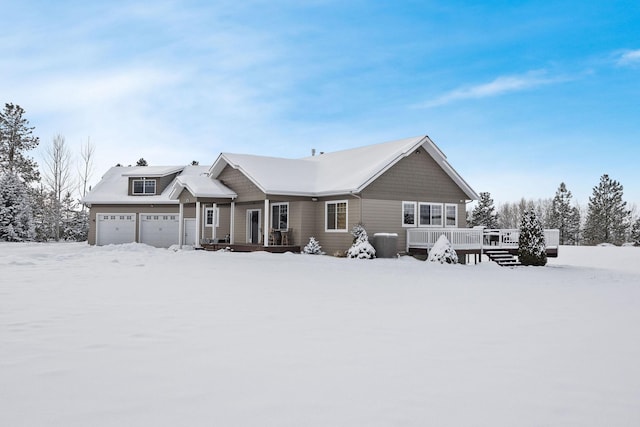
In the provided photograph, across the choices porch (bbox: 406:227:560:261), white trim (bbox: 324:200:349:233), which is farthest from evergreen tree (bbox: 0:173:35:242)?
porch (bbox: 406:227:560:261)

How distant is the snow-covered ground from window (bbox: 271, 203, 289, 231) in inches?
510

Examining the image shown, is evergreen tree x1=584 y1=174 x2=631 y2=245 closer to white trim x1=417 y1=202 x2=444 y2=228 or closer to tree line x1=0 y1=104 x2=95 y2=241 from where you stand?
white trim x1=417 y1=202 x2=444 y2=228

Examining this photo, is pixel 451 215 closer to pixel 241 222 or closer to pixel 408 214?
pixel 408 214

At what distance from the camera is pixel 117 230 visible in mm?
32062

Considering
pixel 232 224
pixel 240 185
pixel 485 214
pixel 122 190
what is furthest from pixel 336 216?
pixel 485 214

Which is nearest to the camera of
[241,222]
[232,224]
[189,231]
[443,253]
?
[443,253]

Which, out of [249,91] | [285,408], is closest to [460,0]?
[249,91]

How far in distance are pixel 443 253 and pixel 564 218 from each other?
39945 millimetres

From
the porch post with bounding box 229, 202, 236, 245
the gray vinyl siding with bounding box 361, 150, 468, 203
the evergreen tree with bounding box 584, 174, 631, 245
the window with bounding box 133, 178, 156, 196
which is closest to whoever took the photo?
the gray vinyl siding with bounding box 361, 150, 468, 203

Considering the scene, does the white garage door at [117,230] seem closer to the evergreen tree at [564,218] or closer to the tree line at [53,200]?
the tree line at [53,200]

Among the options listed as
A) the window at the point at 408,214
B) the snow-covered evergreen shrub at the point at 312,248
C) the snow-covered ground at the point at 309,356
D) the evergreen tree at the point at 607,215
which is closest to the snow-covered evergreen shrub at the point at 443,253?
the window at the point at 408,214

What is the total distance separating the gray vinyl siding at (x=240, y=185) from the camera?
23327 mm

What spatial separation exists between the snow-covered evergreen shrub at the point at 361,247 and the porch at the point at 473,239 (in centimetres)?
273

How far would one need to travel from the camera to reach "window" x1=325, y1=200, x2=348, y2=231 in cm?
2222
